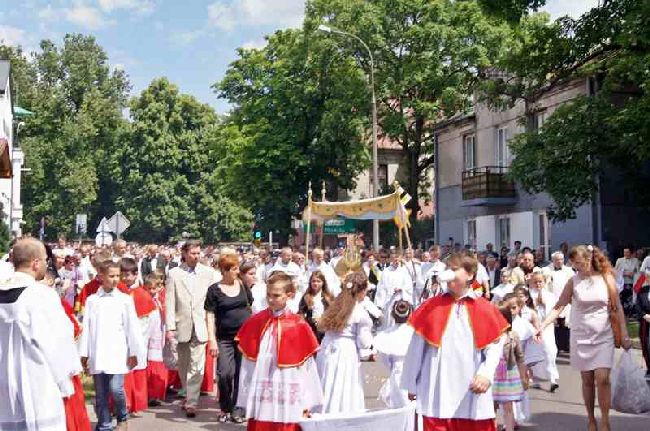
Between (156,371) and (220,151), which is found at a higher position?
(220,151)

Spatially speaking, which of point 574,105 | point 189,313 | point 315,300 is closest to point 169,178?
point 574,105

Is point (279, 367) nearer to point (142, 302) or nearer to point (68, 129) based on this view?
point (142, 302)

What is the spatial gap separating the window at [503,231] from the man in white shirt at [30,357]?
2883 cm

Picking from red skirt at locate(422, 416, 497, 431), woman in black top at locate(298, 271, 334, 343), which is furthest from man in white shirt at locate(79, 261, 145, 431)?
red skirt at locate(422, 416, 497, 431)

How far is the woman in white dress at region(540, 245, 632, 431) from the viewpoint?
830 centimetres

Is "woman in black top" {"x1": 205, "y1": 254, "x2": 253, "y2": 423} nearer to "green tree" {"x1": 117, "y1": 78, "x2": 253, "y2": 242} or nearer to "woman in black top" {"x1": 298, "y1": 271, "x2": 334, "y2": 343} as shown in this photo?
"woman in black top" {"x1": 298, "y1": 271, "x2": 334, "y2": 343}

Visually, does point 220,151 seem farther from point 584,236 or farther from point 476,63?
point 584,236

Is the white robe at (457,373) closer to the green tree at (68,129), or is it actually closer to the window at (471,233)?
the window at (471,233)

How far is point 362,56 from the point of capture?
39812 mm

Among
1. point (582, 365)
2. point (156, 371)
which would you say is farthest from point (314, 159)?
point (582, 365)

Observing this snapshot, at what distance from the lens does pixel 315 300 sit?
36.3 ft

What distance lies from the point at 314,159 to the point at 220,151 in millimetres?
7100

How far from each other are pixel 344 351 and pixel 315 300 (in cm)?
257

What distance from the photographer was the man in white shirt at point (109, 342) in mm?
8297
